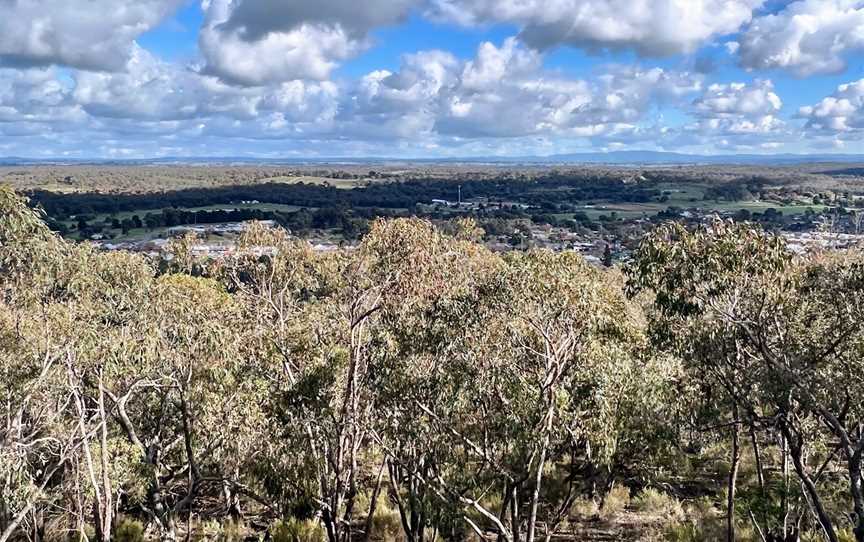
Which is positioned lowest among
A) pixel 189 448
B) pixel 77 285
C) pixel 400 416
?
pixel 189 448

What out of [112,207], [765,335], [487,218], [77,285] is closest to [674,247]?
[765,335]

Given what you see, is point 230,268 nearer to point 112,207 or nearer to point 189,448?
point 189,448

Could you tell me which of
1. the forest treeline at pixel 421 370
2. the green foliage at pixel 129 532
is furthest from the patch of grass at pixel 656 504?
the green foliage at pixel 129 532

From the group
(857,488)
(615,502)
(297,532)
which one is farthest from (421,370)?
(615,502)

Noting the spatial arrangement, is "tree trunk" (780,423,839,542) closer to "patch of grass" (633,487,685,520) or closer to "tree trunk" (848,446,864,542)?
"tree trunk" (848,446,864,542)

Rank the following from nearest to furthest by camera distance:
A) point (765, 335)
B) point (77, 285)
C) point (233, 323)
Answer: point (765, 335)
point (77, 285)
point (233, 323)

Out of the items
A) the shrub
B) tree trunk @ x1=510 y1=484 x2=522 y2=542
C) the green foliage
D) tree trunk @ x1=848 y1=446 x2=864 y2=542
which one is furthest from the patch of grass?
the green foliage
